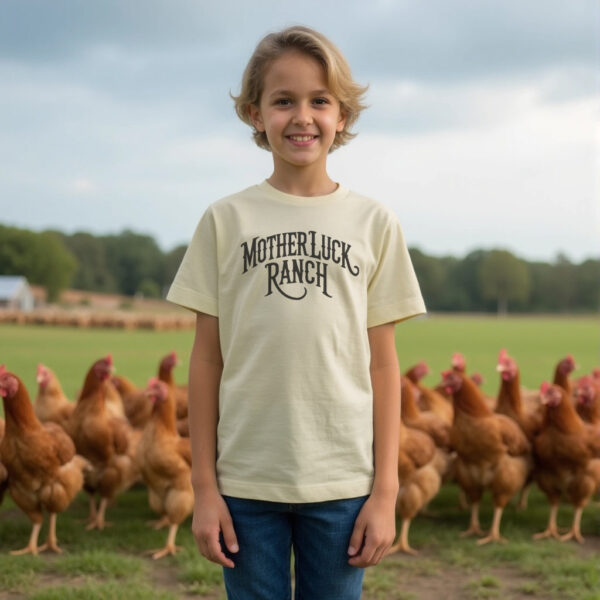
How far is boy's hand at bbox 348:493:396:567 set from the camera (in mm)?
1909

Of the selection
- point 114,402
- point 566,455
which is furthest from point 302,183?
point 114,402

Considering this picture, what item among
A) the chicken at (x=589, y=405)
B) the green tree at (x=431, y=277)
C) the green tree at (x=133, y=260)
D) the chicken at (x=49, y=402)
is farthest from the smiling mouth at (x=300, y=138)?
the green tree at (x=431, y=277)

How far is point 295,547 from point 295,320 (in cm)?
67

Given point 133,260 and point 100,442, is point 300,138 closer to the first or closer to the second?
point 100,442

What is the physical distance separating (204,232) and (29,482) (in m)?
3.48

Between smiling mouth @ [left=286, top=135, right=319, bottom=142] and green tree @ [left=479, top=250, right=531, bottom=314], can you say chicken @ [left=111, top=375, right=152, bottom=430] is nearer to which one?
smiling mouth @ [left=286, top=135, right=319, bottom=142]

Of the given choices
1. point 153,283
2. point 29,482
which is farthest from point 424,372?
point 153,283

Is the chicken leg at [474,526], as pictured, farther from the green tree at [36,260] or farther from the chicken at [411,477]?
the green tree at [36,260]

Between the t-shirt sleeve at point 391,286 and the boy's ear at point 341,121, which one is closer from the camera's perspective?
the t-shirt sleeve at point 391,286

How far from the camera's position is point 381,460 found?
198 cm

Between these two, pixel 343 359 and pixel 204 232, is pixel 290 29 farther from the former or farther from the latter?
pixel 343 359

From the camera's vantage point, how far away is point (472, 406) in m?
5.32

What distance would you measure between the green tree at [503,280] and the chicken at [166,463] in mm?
70207

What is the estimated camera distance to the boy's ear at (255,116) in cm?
217
